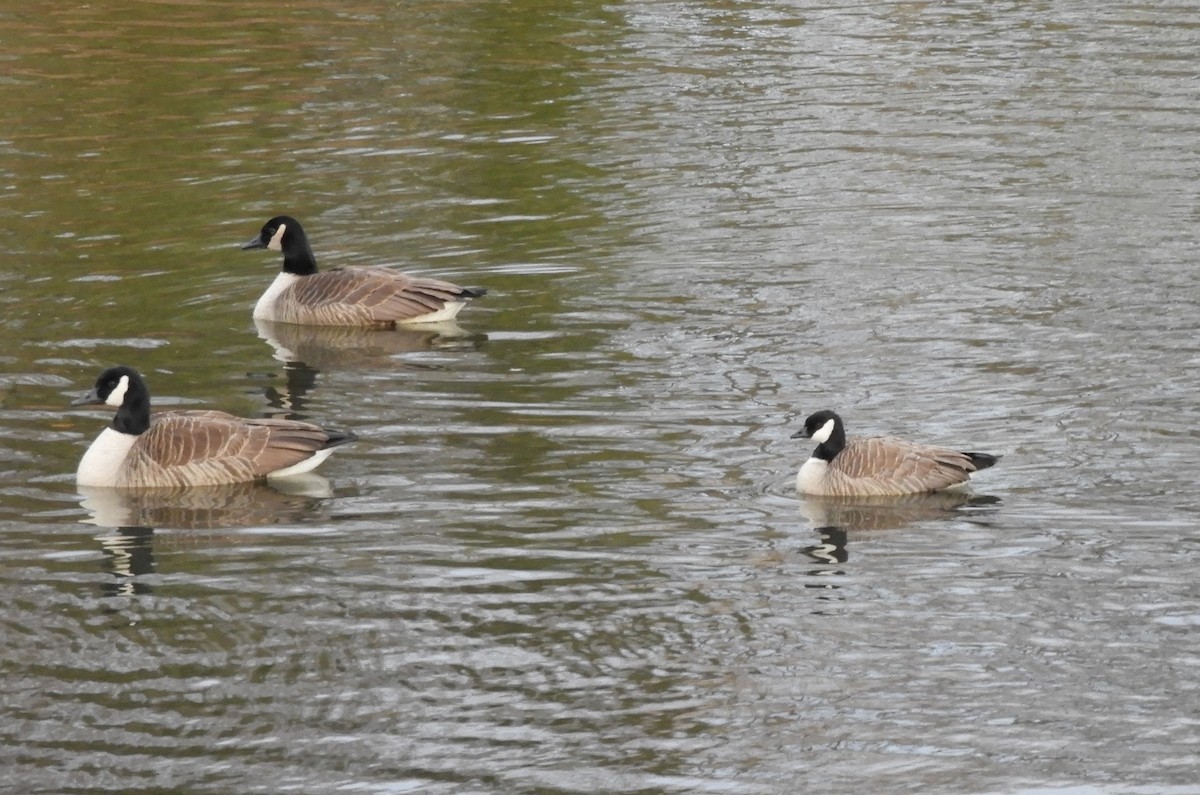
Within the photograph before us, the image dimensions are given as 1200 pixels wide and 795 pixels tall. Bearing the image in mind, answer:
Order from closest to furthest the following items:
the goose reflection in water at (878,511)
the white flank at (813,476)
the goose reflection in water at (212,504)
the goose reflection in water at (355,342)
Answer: the goose reflection in water at (878,511), the white flank at (813,476), the goose reflection in water at (212,504), the goose reflection in water at (355,342)

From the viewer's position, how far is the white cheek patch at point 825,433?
13.3 m

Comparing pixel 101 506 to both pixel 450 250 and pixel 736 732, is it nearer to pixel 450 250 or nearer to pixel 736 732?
pixel 736 732

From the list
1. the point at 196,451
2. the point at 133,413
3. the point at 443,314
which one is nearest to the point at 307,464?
the point at 196,451

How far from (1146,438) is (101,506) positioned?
7387 millimetres

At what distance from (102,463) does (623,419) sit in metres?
3.83

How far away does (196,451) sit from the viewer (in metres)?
13.9

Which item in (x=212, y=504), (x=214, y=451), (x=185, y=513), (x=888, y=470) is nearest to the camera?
(x=888, y=470)

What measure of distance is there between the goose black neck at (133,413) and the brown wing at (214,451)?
0.49 ft

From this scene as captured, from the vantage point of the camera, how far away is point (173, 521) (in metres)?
13.4

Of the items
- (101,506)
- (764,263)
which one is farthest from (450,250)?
(101,506)

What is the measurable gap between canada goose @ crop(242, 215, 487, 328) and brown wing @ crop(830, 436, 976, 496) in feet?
18.9

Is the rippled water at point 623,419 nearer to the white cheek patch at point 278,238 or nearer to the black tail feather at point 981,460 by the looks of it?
the black tail feather at point 981,460

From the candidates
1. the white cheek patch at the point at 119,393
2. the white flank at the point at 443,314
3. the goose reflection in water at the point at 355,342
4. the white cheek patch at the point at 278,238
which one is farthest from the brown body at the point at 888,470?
the white cheek patch at the point at 278,238

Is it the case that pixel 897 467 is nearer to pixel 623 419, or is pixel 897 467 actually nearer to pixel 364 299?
pixel 623 419
